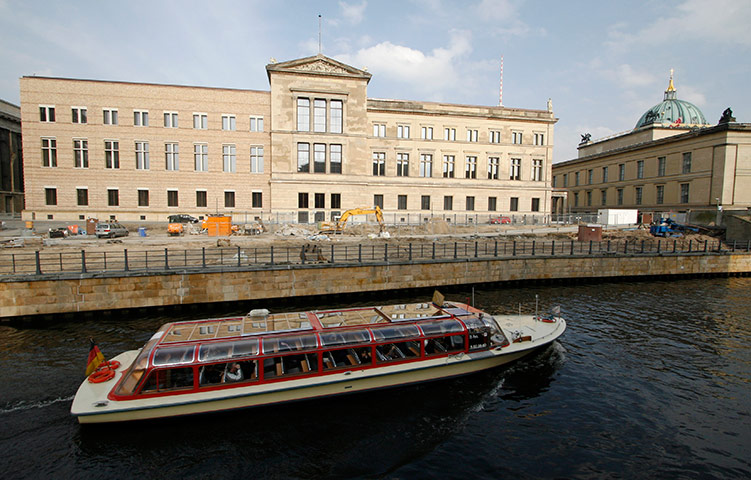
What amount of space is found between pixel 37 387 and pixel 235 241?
70.1 ft

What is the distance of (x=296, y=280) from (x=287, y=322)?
1033 cm

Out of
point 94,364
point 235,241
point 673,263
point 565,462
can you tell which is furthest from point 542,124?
point 94,364

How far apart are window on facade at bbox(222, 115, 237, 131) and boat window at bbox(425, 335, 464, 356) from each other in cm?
4646

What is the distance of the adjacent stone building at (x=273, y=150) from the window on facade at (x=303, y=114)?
0.44 ft

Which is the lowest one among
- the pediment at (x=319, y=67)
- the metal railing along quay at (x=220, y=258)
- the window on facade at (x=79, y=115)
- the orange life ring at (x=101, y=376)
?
the orange life ring at (x=101, y=376)

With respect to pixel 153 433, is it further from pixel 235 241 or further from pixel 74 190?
pixel 74 190

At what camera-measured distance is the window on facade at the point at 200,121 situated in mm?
49656

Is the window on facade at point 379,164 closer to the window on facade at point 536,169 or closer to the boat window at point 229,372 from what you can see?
the window on facade at point 536,169

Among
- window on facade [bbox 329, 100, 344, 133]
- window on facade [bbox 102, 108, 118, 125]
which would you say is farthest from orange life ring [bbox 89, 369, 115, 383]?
window on facade [bbox 102, 108, 118, 125]

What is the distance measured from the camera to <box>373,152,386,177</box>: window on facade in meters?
55.7

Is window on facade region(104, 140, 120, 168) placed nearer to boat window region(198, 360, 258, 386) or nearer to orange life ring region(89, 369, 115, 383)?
orange life ring region(89, 369, 115, 383)

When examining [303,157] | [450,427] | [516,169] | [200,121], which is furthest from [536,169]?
[450,427]

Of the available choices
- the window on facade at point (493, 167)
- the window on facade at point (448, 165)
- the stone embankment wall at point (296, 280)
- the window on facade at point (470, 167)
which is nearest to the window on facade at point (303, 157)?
the window on facade at point (448, 165)

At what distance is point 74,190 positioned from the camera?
4750cm
